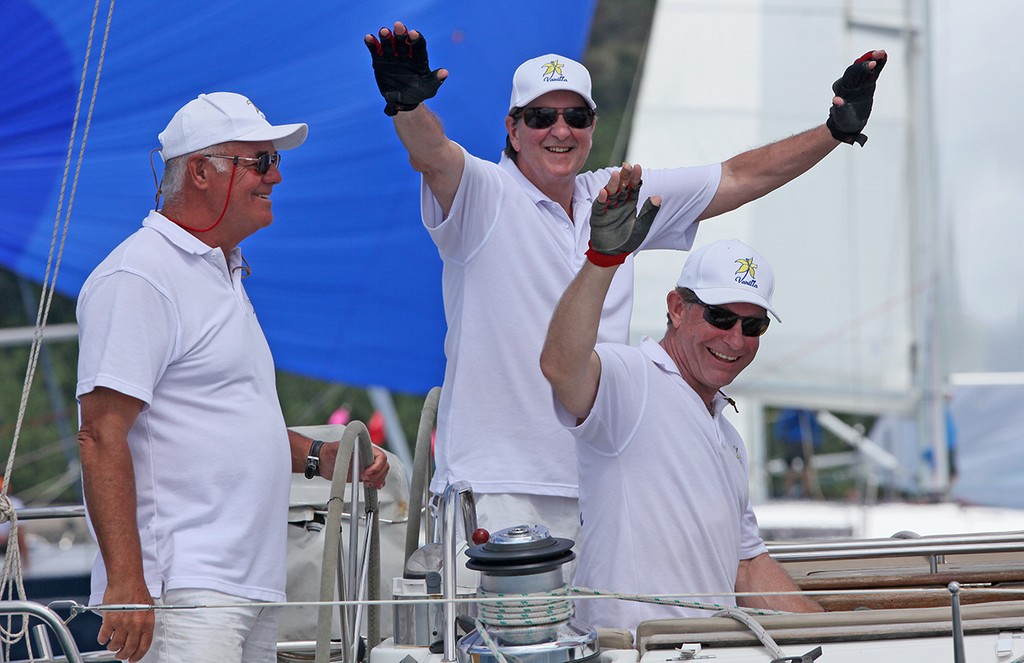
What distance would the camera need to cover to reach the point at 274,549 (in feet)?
7.59

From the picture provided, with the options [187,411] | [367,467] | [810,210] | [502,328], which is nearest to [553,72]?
[502,328]

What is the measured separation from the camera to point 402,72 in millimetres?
2438

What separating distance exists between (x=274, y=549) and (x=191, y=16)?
2765mm

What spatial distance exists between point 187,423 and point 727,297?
0.98 meters

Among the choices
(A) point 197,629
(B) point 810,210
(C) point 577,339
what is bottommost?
(A) point 197,629

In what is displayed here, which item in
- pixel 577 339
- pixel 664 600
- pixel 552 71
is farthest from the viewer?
pixel 552 71

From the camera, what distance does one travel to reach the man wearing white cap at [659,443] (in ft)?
7.25

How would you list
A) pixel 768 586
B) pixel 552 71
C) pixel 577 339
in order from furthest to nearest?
pixel 552 71 < pixel 768 586 < pixel 577 339

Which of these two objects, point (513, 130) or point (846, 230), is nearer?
point (513, 130)

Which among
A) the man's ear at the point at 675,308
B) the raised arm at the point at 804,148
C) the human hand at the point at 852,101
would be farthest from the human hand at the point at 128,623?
the human hand at the point at 852,101

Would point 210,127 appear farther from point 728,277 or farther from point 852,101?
point 852,101

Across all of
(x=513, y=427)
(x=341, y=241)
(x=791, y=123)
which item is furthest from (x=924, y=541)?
(x=791, y=123)

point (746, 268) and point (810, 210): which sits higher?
point (810, 210)

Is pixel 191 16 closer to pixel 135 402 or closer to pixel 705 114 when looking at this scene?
pixel 135 402
